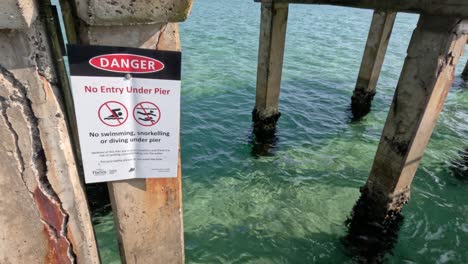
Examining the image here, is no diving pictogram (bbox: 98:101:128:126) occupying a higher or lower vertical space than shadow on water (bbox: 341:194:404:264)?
Result: higher

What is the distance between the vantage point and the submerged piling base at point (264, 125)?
25.5ft

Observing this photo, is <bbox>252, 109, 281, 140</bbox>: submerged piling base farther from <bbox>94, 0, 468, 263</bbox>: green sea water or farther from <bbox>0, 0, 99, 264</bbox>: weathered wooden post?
<bbox>0, 0, 99, 264</bbox>: weathered wooden post

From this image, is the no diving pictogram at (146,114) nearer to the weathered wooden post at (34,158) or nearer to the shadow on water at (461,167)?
the weathered wooden post at (34,158)

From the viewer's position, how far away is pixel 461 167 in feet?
23.1

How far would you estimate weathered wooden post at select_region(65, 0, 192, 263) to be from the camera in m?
1.59

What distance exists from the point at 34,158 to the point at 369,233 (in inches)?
196

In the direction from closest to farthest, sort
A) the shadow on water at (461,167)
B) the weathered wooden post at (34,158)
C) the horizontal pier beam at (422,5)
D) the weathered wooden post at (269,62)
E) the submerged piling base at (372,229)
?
the weathered wooden post at (34,158) < the horizontal pier beam at (422,5) < the submerged piling base at (372,229) < the weathered wooden post at (269,62) < the shadow on water at (461,167)

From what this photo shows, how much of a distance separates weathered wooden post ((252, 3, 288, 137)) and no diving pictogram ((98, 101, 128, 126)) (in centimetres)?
533

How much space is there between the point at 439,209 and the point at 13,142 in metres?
6.47

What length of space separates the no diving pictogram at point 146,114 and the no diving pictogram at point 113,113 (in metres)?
0.06

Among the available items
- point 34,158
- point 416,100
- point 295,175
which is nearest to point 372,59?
point 295,175

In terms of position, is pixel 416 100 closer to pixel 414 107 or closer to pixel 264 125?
pixel 414 107

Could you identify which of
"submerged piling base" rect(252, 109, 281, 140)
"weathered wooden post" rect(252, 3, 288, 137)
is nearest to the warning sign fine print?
"weathered wooden post" rect(252, 3, 288, 137)

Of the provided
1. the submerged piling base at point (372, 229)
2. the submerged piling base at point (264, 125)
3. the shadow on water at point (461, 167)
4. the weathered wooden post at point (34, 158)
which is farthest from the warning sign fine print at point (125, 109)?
the shadow on water at point (461, 167)
